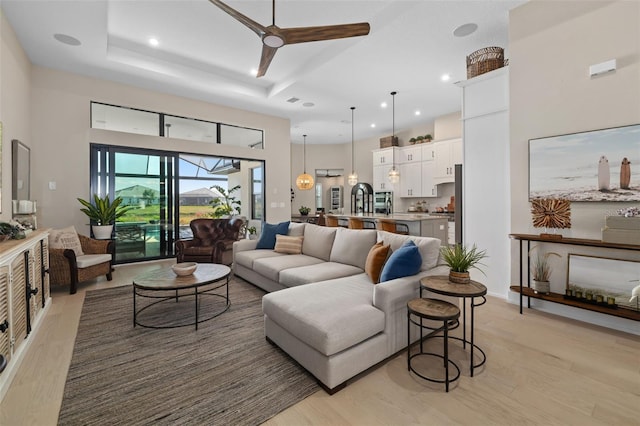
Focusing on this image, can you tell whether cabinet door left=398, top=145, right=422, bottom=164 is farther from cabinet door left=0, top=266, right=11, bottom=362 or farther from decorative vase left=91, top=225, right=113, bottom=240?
cabinet door left=0, top=266, right=11, bottom=362

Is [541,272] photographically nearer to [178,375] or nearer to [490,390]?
[490,390]

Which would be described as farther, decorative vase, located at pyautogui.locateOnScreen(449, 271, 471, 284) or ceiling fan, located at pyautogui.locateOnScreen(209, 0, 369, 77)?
ceiling fan, located at pyautogui.locateOnScreen(209, 0, 369, 77)

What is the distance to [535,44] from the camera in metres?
3.24

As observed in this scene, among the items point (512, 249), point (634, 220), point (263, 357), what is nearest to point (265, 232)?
point (263, 357)

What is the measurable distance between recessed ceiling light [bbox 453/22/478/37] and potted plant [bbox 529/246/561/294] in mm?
2876

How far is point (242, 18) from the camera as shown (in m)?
2.53

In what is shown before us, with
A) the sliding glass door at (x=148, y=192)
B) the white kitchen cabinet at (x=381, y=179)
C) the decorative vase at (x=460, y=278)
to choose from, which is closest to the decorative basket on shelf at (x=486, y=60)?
the decorative vase at (x=460, y=278)

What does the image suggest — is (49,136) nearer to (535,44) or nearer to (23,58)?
(23,58)

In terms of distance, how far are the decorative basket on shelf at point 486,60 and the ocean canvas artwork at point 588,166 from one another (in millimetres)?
1178

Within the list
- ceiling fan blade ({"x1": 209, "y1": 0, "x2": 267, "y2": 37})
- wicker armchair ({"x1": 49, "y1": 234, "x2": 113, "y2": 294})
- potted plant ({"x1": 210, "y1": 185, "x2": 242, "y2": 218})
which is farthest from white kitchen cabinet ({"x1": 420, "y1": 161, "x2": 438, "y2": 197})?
wicker armchair ({"x1": 49, "y1": 234, "x2": 113, "y2": 294})

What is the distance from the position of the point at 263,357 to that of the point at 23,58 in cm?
539

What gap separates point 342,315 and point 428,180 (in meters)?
6.68

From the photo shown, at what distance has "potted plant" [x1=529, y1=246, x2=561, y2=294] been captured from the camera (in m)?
3.10

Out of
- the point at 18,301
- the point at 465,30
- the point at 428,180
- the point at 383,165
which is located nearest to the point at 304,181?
the point at 383,165
